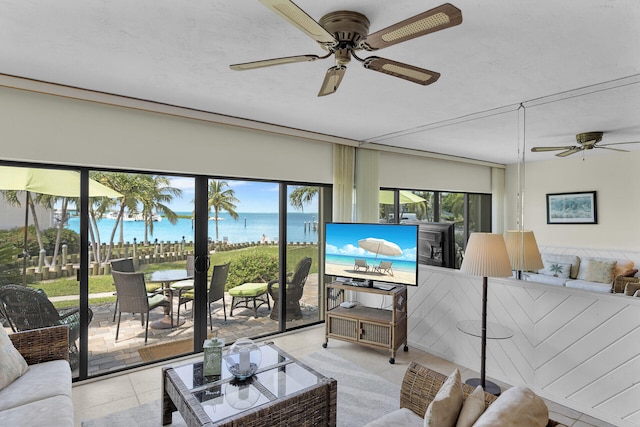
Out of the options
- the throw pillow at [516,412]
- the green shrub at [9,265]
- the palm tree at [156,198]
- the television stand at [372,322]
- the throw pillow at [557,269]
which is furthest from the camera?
the throw pillow at [557,269]

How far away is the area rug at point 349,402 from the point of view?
2408 mm

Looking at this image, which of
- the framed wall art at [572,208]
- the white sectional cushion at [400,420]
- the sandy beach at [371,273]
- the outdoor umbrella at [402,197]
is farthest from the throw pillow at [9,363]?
the framed wall art at [572,208]

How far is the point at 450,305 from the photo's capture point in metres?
3.48

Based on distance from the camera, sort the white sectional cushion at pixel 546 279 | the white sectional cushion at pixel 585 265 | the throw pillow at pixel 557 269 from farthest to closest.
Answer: the throw pillow at pixel 557 269 < the white sectional cushion at pixel 546 279 < the white sectional cushion at pixel 585 265

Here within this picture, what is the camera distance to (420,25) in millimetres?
1364

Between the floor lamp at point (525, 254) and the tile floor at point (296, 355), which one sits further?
the floor lamp at point (525, 254)

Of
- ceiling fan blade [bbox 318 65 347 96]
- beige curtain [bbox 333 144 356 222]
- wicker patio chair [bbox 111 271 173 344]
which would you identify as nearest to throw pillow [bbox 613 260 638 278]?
beige curtain [bbox 333 144 356 222]

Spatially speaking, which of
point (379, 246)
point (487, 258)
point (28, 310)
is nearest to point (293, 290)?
point (379, 246)

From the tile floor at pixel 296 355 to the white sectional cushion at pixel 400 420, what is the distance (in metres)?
1.32

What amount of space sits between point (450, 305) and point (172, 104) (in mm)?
3294

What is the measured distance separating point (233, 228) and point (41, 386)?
211 centimetres

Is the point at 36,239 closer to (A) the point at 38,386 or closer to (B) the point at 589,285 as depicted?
(A) the point at 38,386

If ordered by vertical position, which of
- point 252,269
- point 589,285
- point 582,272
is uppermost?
point 252,269

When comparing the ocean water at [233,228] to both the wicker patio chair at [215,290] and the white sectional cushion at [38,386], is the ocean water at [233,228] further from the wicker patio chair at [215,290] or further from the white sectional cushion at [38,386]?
the white sectional cushion at [38,386]
